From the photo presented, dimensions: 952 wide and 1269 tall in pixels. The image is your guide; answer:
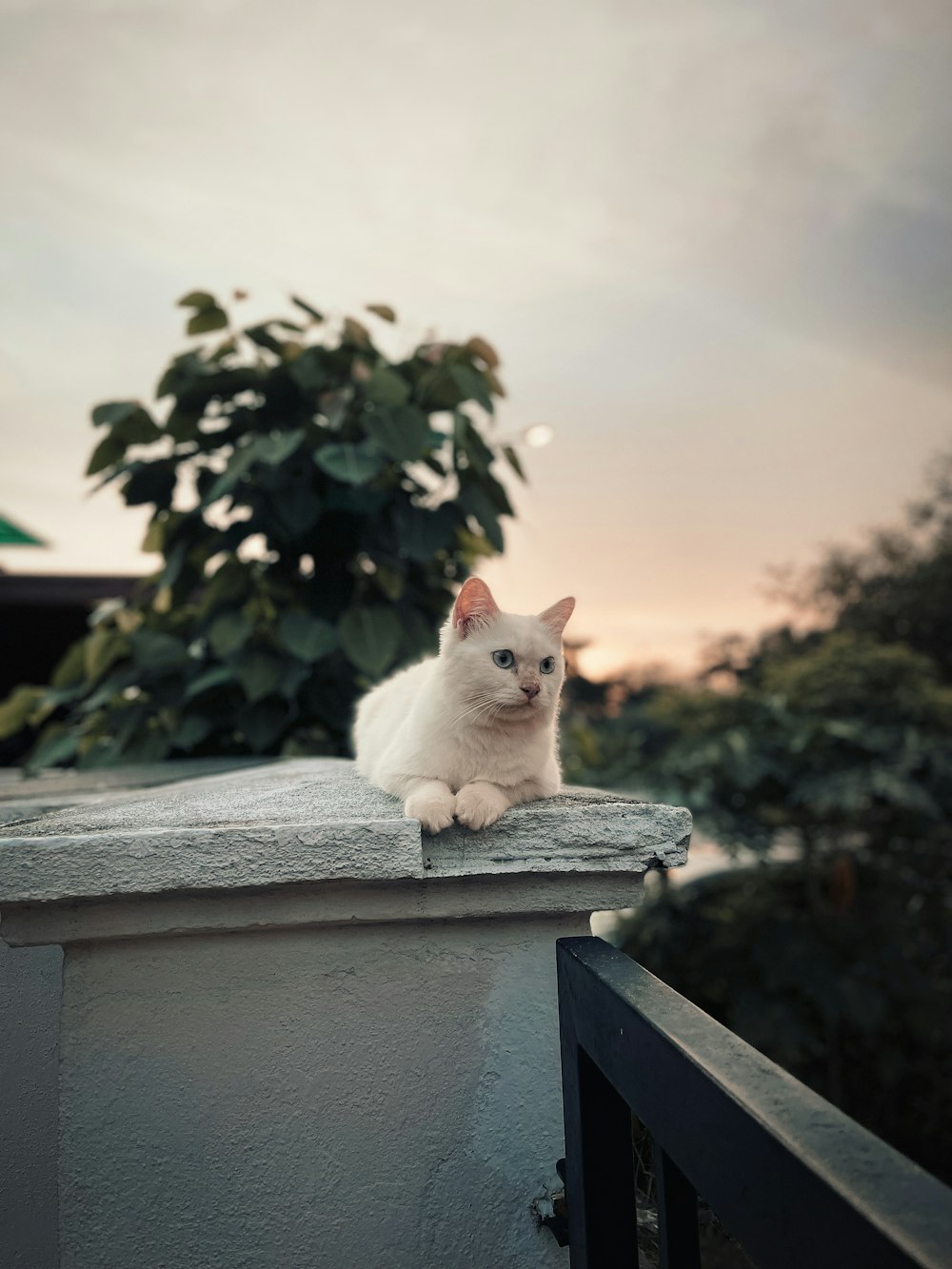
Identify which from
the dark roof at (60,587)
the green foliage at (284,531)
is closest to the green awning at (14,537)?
the dark roof at (60,587)

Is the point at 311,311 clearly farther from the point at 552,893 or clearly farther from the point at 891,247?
the point at 891,247

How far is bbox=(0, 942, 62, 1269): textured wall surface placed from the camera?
1.31 meters

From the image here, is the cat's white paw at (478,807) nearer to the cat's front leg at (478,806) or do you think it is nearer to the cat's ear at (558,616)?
the cat's front leg at (478,806)

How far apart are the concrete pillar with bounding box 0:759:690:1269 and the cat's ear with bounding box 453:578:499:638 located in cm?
45

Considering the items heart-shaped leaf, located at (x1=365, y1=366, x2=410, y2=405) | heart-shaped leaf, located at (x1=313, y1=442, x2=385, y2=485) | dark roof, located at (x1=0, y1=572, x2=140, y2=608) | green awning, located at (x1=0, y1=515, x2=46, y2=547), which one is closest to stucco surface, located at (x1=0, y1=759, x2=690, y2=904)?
heart-shaped leaf, located at (x1=313, y1=442, x2=385, y2=485)

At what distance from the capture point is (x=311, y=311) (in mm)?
3152

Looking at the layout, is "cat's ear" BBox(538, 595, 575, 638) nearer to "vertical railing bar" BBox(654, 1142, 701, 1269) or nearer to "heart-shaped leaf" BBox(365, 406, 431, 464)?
"vertical railing bar" BBox(654, 1142, 701, 1269)

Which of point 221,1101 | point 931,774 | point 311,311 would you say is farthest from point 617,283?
point 221,1101

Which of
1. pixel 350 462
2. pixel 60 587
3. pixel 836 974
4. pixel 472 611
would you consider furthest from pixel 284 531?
pixel 836 974

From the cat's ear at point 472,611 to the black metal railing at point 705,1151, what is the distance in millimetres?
577

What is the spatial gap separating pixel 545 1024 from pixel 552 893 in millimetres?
186

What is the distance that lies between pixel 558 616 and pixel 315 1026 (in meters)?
0.79

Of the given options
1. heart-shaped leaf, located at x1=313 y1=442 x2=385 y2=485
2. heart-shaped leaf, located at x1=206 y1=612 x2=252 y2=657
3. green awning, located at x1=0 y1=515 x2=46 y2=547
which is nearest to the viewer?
heart-shaped leaf, located at x1=313 y1=442 x2=385 y2=485

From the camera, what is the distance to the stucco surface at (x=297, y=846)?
0.97 m
